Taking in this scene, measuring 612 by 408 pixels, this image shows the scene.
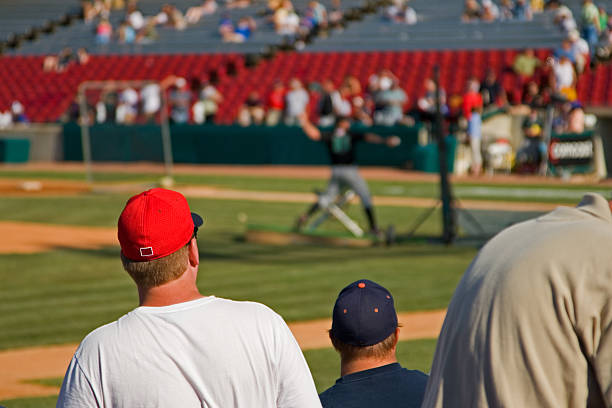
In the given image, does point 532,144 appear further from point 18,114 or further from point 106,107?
point 18,114

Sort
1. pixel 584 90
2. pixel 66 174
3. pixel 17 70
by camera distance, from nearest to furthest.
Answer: pixel 584 90
pixel 66 174
pixel 17 70

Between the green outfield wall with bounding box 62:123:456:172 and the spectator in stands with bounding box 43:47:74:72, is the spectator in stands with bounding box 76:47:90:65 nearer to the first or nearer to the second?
the spectator in stands with bounding box 43:47:74:72

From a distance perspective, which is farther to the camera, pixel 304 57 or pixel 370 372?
pixel 304 57

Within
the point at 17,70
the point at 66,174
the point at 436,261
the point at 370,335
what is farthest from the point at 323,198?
the point at 17,70

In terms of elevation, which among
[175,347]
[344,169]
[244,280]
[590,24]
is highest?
[590,24]

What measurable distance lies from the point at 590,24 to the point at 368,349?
91.6 ft

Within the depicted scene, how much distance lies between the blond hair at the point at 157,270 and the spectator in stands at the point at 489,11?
104 ft

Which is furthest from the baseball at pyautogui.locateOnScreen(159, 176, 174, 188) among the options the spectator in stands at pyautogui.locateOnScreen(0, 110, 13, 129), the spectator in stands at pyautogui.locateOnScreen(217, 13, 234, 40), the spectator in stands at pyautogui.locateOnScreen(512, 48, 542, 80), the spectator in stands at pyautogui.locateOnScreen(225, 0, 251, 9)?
the spectator in stands at pyautogui.locateOnScreen(225, 0, 251, 9)

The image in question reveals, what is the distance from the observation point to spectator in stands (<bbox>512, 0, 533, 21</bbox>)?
33.1 m

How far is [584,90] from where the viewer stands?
28031 millimetres

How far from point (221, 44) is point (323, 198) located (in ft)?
76.1

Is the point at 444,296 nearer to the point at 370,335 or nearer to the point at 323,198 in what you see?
the point at 323,198

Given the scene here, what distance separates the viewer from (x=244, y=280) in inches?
491

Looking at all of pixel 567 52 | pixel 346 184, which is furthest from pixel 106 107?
pixel 346 184
